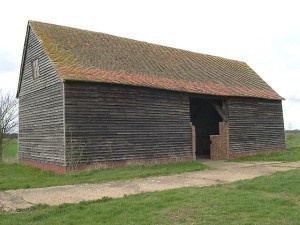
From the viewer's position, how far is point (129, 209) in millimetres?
8539

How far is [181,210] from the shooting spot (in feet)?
27.7

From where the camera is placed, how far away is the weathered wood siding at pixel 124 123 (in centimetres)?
1711

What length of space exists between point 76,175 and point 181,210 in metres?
7.98

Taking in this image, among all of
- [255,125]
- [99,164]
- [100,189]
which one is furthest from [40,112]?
[255,125]

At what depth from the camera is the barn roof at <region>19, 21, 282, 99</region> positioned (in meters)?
18.6

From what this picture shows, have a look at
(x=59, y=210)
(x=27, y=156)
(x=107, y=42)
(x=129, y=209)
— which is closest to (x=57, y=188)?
(x=59, y=210)

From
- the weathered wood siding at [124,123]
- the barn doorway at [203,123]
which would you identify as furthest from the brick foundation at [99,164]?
the barn doorway at [203,123]

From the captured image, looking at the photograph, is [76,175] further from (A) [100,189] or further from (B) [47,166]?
(A) [100,189]

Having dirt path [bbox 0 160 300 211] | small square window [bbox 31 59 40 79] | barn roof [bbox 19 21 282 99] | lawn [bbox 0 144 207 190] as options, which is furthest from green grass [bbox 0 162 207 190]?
small square window [bbox 31 59 40 79]

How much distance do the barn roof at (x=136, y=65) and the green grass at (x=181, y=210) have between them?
8.63 metres

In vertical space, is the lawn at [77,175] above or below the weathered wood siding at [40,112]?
below

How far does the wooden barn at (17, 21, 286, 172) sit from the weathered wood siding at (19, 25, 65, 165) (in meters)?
0.05

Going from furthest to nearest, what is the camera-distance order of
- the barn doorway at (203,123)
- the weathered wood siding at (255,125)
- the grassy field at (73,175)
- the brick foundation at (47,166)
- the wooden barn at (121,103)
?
1. the barn doorway at (203,123)
2. the weathered wood siding at (255,125)
3. the wooden barn at (121,103)
4. the brick foundation at (47,166)
5. the grassy field at (73,175)

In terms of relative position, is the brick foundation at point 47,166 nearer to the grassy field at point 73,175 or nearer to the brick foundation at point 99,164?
the brick foundation at point 99,164
